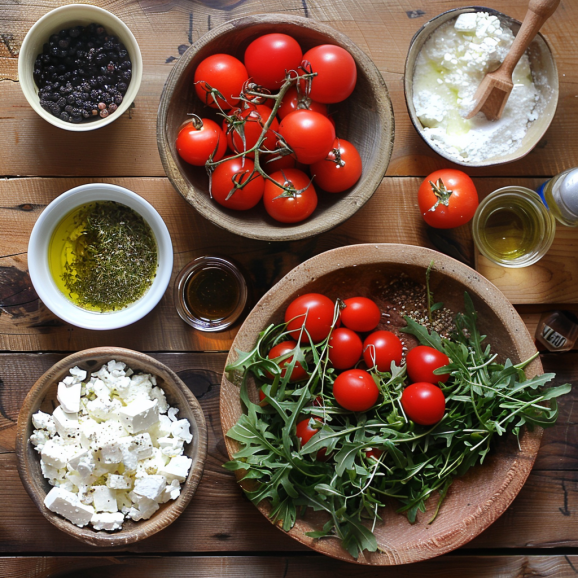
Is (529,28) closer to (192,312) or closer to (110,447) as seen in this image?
(192,312)

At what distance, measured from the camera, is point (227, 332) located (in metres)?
1.16

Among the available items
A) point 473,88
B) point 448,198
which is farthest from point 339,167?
point 473,88

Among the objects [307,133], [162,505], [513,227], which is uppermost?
[307,133]

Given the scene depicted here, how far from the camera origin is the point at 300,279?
1023mm

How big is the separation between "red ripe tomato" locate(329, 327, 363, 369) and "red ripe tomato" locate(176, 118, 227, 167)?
0.43 m

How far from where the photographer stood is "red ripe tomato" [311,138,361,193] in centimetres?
101

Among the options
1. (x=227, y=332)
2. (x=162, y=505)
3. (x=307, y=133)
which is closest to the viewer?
(x=307, y=133)

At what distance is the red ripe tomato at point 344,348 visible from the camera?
1038mm

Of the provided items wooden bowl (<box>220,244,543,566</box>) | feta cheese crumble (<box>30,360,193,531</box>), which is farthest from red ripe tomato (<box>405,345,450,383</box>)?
feta cheese crumble (<box>30,360,193,531</box>)

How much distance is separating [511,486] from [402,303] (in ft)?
1.35

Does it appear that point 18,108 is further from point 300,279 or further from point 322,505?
point 322,505

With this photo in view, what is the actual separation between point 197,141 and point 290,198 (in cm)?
21

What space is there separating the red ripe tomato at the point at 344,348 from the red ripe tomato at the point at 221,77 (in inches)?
19.6

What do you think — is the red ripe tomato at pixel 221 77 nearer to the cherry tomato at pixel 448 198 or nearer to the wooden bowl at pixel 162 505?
the cherry tomato at pixel 448 198
